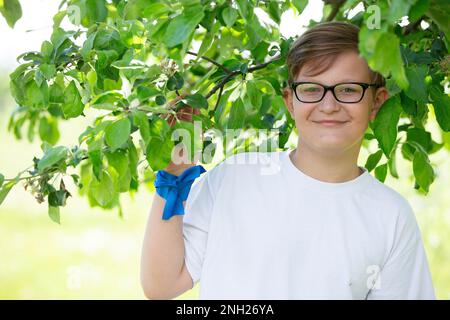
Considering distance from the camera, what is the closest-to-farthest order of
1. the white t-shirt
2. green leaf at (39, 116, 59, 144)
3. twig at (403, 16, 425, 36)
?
the white t-shirt, twig at (403, 16, 425, 36), green leaf at (39, 116, 59, 144)

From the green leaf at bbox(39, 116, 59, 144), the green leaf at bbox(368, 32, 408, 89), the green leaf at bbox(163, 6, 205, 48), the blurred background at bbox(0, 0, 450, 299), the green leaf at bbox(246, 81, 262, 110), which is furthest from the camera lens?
the blurred background at bbox(0, 0, 450, 299)

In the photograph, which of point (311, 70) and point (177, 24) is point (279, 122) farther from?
point (177, 24)

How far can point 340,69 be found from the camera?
47.6 inches

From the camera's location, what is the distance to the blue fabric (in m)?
1.19

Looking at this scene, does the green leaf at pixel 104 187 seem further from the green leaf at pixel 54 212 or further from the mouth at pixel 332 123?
the mouth at pixel 332 123

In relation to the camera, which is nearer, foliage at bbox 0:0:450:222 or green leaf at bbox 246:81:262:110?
foliage at bbox 0:0:450:222

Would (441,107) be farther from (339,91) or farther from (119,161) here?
(119,161)

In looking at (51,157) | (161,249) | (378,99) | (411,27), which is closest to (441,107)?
(378,99)

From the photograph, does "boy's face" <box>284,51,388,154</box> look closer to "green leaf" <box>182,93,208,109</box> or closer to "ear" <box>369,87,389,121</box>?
"ear" <box>369,87,389,121</box>

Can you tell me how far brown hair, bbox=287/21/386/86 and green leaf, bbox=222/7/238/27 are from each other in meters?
0.18

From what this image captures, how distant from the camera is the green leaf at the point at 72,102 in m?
1.25

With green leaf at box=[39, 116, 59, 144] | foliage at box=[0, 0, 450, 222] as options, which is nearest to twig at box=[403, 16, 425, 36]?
foliage at box=[0, 0, 450, 222]

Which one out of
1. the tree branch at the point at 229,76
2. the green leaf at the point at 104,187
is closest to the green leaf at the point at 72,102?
the green leaf at the point at 104,187
